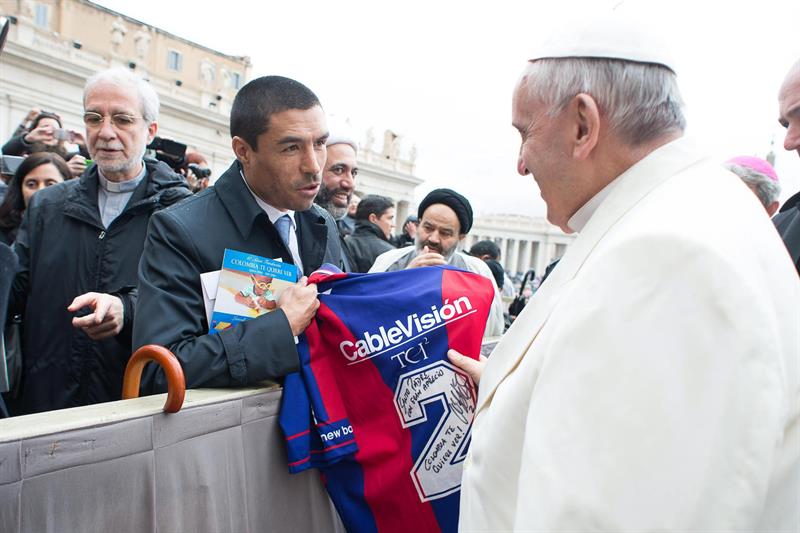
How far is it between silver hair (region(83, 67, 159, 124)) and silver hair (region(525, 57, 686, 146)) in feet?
7.13

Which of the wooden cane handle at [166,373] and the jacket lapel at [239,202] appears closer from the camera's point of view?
the wooden cane handle at [166,373]

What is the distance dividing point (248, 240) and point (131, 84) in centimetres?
125

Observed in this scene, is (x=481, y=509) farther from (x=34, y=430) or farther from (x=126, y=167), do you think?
(x=126, y=167)

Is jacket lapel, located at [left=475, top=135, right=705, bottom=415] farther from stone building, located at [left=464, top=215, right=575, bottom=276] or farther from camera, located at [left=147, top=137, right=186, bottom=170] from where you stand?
stone building, located at [left=464, top=215, right=575, bottom=276]

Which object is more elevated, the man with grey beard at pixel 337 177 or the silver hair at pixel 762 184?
the silver hair at pixel 762 184

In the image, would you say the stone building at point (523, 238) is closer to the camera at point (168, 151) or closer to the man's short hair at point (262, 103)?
the camera at point (168, 151)

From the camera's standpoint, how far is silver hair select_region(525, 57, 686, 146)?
108 cm

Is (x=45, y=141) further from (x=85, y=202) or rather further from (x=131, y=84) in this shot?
(x=85, y=202)

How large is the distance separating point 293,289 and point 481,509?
3.50ft

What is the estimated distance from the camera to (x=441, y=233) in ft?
11.4

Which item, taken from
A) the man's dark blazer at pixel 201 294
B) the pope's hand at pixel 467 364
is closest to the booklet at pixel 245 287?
the man's dark blazer at pixel 201 294

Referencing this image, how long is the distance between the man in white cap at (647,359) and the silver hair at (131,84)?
228 centimetres

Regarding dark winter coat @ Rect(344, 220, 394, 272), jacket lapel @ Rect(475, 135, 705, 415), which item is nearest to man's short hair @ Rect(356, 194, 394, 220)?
dark winter coat @ Rect(344, 220, 394, 272)

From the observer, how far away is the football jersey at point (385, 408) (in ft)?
6.03
